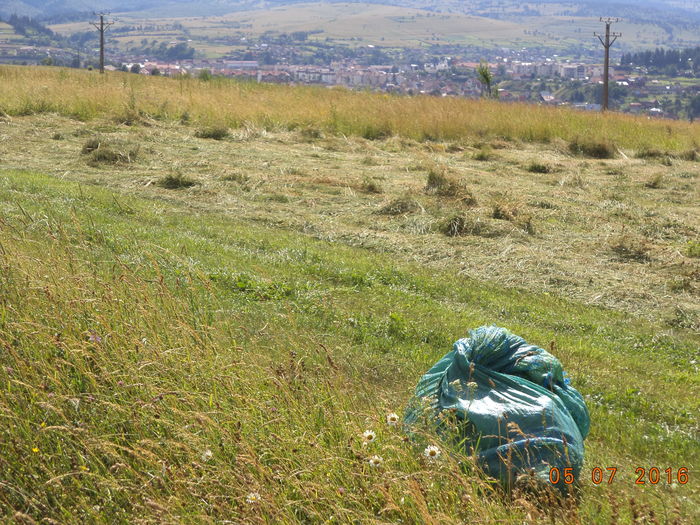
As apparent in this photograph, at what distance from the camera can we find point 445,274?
8.91 metres

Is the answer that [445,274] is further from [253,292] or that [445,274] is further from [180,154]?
[180,154]

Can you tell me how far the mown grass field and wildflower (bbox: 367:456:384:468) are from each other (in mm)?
41

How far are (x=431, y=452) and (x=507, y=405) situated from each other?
75 centimetres

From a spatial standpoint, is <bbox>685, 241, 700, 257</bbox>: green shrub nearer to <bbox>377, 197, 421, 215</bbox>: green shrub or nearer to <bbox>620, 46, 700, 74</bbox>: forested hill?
<bbox>377, 197, 421, 215</bbox>: green shrub

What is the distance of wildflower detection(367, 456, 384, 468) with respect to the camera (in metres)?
3.43

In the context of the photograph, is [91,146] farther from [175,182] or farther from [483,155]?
[483,155]

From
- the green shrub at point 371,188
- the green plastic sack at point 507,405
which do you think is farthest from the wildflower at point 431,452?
the green shrub at point 371,188

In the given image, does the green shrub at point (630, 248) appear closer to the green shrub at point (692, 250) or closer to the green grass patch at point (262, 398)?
the green shrub at point (692, 250)

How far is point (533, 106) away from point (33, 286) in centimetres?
→ 2187

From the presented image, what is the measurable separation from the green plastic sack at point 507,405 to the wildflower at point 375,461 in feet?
1.42

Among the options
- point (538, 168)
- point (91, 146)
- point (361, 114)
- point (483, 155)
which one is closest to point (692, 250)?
point (538, 168)

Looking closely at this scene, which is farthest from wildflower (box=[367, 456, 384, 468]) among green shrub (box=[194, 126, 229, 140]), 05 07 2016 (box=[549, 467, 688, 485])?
green shrub (box=[194, 126, 229, 140])

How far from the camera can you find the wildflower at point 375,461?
3.43 m

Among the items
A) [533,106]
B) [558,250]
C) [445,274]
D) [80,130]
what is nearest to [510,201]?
[558,250]
